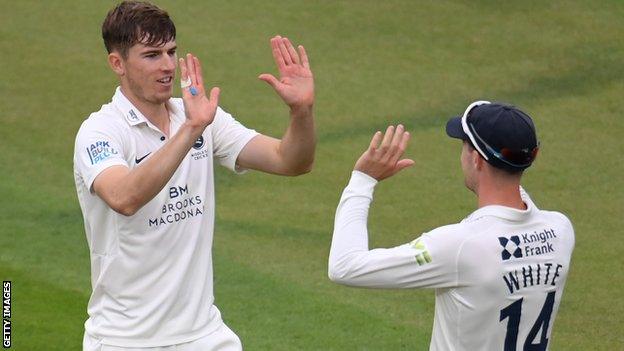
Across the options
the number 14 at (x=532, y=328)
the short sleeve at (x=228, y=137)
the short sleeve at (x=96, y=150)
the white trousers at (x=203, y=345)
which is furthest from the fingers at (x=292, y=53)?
the number 14 at (x=532, y=328)

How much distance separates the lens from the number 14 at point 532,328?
16.8 ft

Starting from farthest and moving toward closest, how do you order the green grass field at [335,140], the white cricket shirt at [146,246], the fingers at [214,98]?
1. the green grass field at [335,140]
2. the white cricket shirt at [146,246]
3. the fingers at [214,98]

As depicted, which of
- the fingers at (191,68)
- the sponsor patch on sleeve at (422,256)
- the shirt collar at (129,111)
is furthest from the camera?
the shirt collar at (129,111)

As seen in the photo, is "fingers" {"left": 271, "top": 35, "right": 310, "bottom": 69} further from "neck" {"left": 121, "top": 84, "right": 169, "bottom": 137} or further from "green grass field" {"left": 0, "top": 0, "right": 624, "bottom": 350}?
"green grass field" {"left": 0, "top": 0, "right": 624, "bottom": 350}

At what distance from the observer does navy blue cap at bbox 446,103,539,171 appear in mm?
5133

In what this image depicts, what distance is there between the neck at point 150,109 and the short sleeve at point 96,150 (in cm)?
21

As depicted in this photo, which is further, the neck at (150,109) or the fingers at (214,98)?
the neck at (150,109)

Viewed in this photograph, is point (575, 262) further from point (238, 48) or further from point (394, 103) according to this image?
point (238, 48)

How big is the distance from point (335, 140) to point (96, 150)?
836cm

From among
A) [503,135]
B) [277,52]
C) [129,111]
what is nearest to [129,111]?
[129,111]

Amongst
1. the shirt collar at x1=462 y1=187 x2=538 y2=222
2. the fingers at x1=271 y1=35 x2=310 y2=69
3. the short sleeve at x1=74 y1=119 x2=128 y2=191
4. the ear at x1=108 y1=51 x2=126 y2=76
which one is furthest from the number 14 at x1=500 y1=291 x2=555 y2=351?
the ear at x1=108 y1=51 x2=126 y2=76

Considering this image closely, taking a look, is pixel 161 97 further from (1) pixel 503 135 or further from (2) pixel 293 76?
(1) pixel 503 135

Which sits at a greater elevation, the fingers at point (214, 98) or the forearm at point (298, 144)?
the fingers at point (214, 98)

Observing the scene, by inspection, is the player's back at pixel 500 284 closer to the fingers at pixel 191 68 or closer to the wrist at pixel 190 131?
the wrist at pixel 190 131
